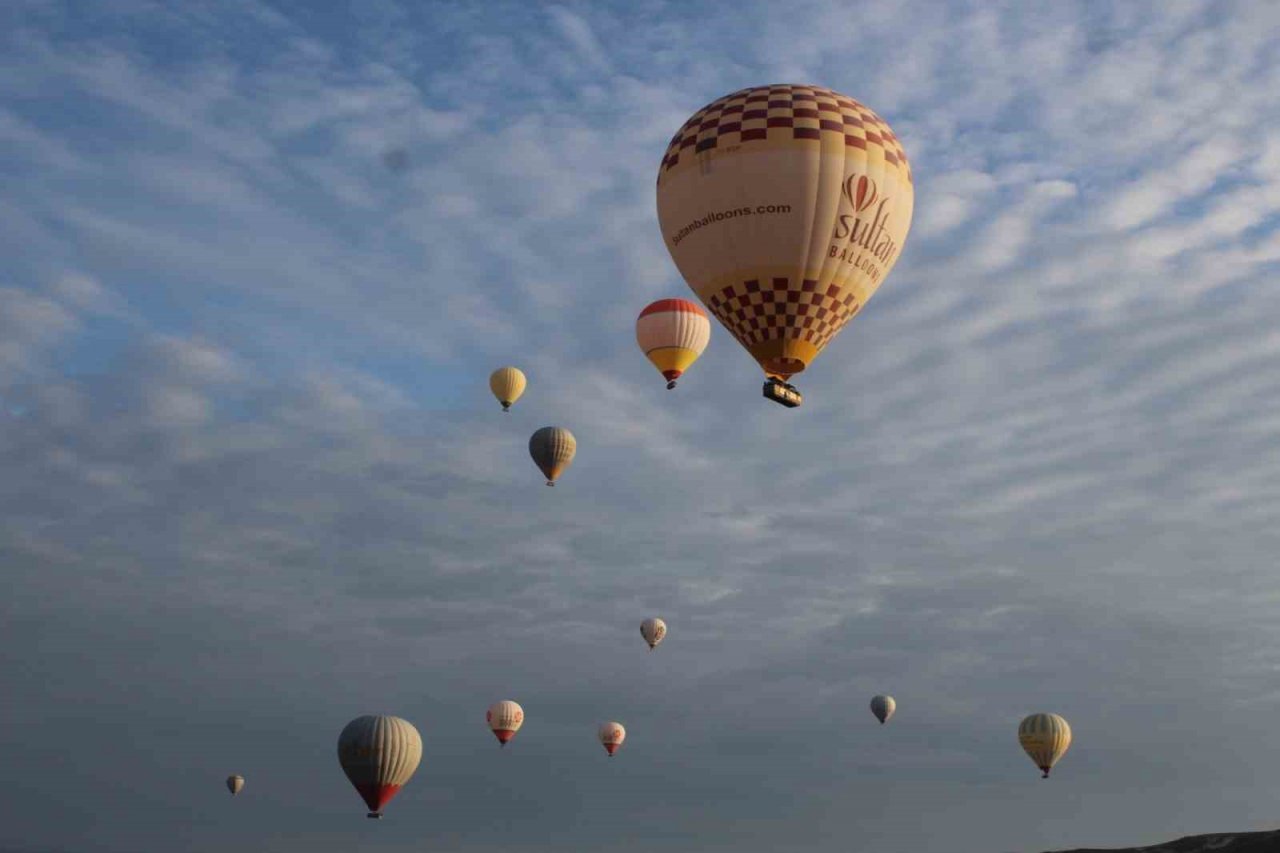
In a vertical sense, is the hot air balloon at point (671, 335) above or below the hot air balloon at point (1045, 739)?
above

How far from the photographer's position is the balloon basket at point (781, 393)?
141 ft

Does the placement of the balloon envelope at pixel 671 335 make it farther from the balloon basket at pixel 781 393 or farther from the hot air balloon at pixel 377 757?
the hot air balloon at pixel 377 757

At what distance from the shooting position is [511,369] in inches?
3329

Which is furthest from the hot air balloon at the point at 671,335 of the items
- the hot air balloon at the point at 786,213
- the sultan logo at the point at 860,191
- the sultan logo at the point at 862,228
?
the sultan logo at the point at 860,191

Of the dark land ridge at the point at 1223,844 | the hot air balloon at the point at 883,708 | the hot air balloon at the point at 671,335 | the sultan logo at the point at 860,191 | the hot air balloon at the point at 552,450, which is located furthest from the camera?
the dark land ridge at the point at 1223,844

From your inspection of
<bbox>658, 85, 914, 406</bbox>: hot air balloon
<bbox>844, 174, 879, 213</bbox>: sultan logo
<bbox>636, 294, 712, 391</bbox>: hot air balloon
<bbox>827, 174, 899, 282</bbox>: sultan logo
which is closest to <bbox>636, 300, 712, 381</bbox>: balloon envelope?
<bbox>636, 294, 712, 391</bbox>: hot air balloon

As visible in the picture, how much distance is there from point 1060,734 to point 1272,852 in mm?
56566

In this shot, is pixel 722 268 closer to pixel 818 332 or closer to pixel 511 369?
pixel 818 332

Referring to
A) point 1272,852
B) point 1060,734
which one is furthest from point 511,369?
point 1272,852

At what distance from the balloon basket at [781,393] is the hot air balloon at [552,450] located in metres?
35.4

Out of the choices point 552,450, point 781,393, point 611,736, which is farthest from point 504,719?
point 781,393

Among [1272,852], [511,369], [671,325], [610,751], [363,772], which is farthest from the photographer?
[1272,852]

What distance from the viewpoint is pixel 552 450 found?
77.8m

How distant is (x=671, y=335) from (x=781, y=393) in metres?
20.7
